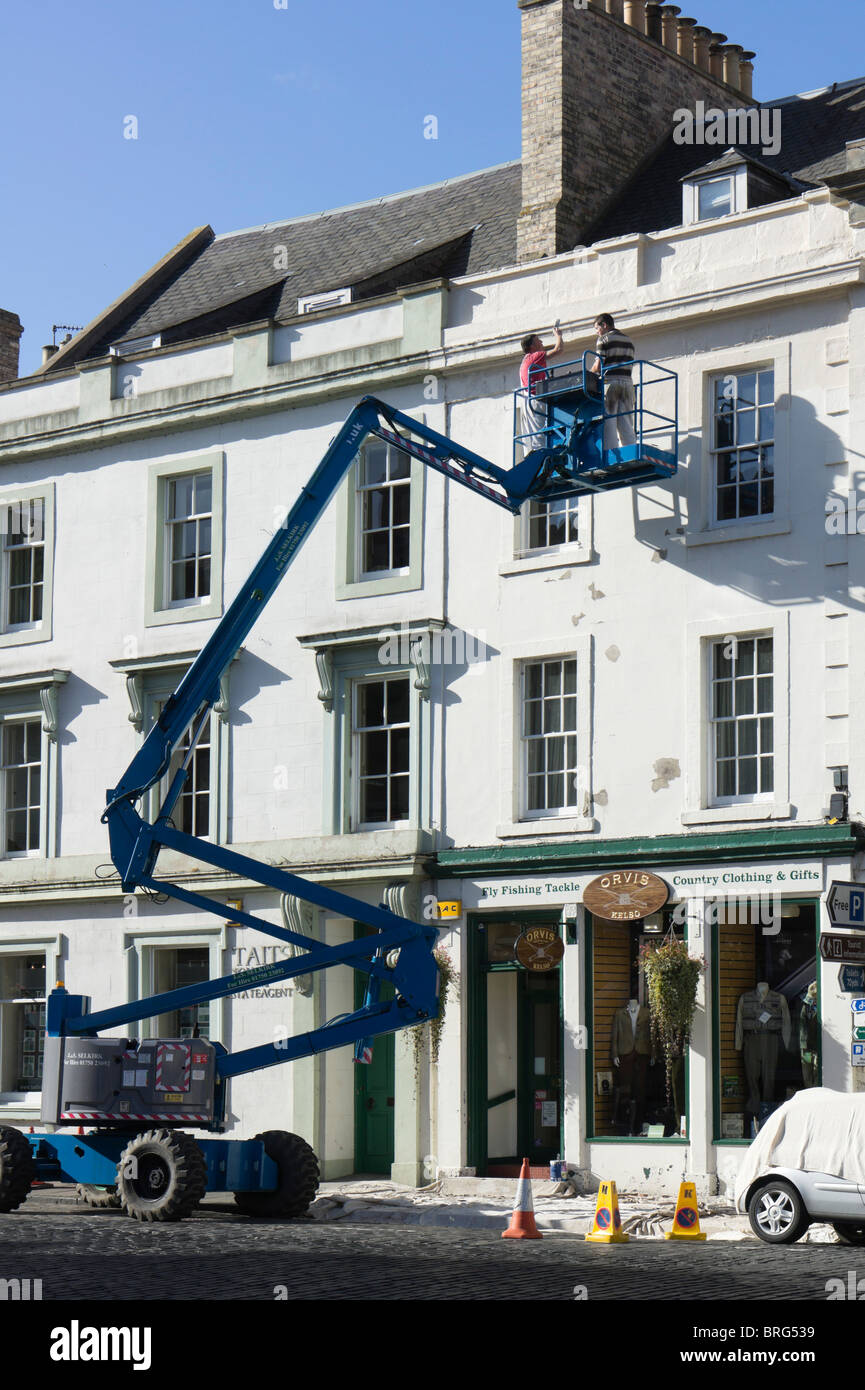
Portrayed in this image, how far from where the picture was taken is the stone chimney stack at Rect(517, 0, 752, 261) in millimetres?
26922

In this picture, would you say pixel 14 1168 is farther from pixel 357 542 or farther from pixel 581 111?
pixel 581 111

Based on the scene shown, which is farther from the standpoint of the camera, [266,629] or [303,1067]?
[266,629]

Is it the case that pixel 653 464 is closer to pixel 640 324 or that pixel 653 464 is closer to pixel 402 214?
pixel 640 324

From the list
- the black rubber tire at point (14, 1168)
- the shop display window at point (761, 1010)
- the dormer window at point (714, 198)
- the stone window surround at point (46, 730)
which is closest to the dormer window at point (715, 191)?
the dormer window at point (714, 198)

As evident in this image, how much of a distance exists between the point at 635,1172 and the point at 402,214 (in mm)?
16219

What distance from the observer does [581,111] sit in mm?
27297

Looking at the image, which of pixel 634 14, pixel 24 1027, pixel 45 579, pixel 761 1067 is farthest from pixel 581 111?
pixel 24 1027

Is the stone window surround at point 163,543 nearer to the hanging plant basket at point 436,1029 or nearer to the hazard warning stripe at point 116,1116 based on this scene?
the hanging plant basket at point 436,1029

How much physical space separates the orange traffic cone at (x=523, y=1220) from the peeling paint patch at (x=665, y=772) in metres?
6.34

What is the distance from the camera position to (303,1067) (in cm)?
2569

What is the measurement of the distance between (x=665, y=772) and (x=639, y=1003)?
2.85 meters

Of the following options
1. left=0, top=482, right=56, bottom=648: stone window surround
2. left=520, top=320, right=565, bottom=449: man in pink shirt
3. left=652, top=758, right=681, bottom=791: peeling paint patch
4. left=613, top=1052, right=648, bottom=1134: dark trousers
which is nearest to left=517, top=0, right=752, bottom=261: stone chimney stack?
left=520, top=320, right=565, bottom=449: man in pink shirt
